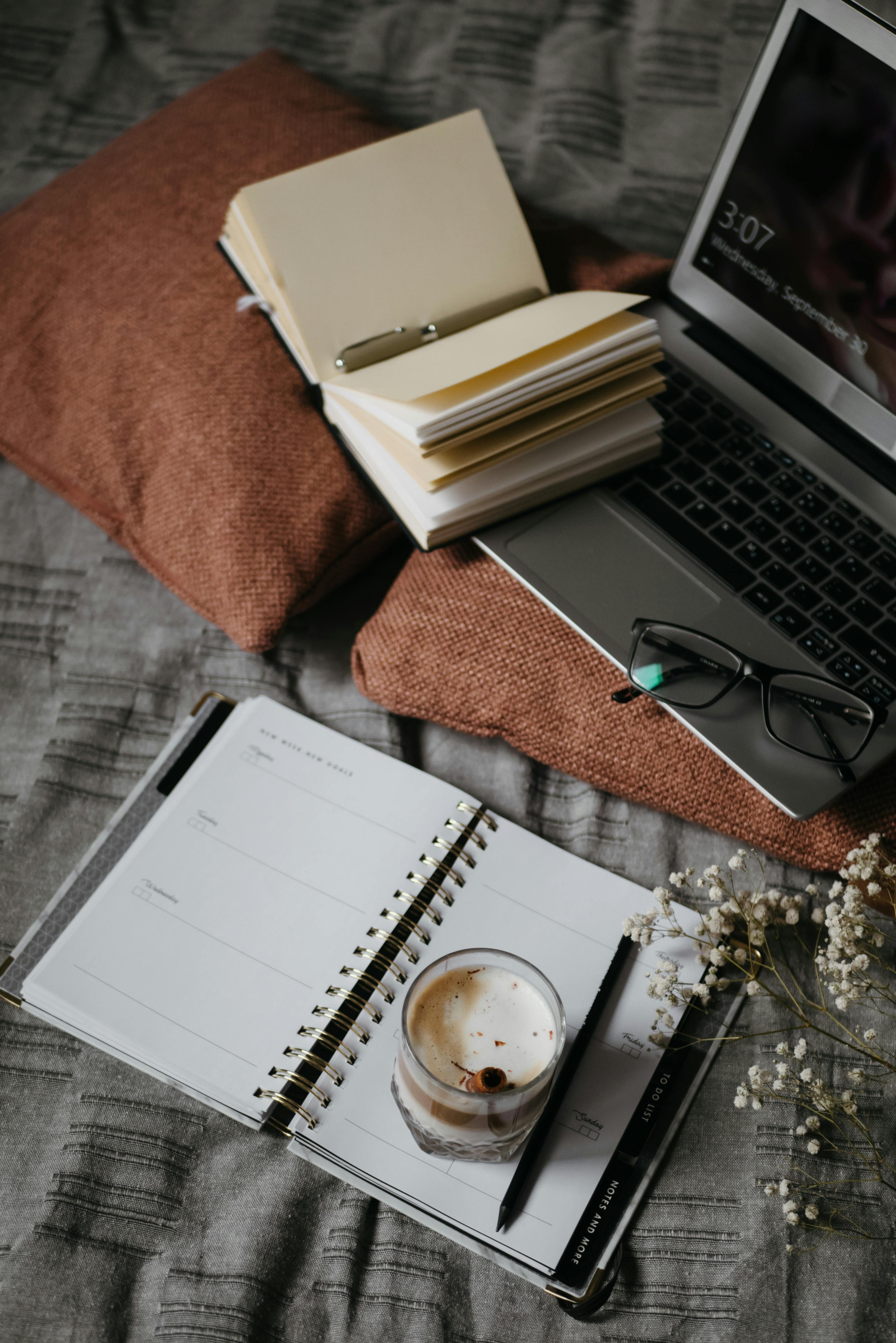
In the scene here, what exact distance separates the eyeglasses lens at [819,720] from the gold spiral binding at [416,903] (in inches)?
10.1

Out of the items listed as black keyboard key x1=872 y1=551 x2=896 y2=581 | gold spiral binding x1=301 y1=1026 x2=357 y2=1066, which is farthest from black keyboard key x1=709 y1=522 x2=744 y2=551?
gold spiral binding x1=301 y1=1026 x2=357 y2=1066

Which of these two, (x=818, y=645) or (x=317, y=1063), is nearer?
(x=317, y=1063)

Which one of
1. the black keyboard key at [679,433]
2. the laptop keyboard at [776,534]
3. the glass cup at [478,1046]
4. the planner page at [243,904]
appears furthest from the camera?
the black keyboard key at [679,433]

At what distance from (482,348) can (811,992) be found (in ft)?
1.70

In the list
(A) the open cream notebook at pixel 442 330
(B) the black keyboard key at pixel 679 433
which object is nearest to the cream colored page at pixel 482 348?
(A) the open cream notebook at pixel 442 330

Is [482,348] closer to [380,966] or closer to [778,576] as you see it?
[778,576]

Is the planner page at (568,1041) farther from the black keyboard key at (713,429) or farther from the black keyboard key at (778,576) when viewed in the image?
the black keyboard key at (713,429)

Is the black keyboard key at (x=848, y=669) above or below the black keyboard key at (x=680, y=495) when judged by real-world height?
below

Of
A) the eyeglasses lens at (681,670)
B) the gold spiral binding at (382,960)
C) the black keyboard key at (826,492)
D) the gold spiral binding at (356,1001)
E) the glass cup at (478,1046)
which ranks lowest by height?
the gold spiral binding at (356,1001)

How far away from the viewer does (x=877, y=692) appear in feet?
2.26

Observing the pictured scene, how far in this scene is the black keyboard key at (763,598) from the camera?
725mm

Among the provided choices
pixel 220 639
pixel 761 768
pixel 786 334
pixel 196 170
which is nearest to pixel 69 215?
pixel 196 170

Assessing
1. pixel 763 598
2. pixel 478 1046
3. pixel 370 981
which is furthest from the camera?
pixel 763 598

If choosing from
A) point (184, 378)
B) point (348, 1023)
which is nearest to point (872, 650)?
point (348, 1023)
